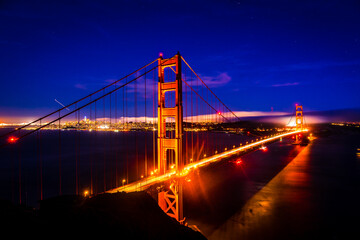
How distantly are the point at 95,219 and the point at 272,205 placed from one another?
748 inches

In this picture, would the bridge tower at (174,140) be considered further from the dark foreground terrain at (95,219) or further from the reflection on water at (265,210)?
the dark foreground terrain at (95,219)

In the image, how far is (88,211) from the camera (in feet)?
18.2

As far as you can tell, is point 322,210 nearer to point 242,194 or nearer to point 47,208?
point 242,194

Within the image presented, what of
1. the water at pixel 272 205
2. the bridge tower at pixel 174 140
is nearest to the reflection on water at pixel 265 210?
the water at pixel 272 205

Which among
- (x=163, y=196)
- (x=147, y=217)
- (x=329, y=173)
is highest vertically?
(x=147, y=217)

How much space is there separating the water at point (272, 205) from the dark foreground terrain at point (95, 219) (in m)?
8.34

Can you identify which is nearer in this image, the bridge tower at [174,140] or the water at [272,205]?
the bridge tower at [174,140]

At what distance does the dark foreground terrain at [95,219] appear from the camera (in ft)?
14.9

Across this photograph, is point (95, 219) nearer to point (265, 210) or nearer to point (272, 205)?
point (265, 210)

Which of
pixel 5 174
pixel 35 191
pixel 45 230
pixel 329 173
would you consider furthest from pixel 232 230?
pixel 5 174

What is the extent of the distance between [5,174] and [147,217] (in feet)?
141

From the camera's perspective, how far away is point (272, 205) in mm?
20078

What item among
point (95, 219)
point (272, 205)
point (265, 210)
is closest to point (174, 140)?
point (95, 219)

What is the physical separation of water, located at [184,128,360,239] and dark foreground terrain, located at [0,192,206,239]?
328 inches
